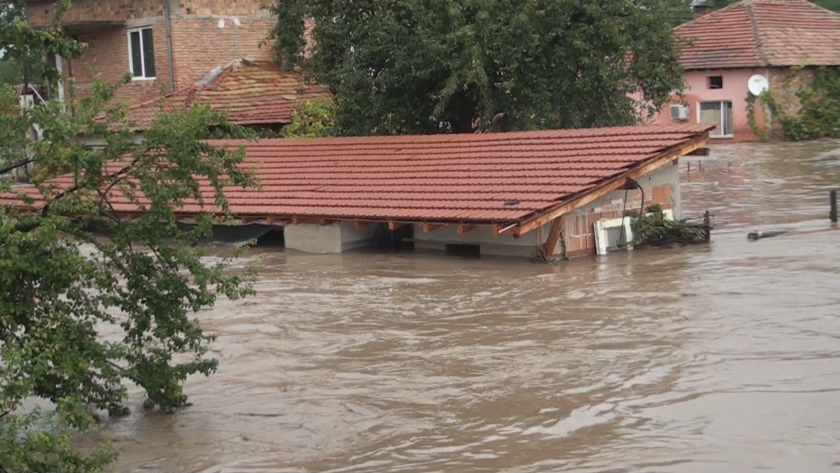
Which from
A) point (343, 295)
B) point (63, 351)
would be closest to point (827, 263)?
point (343, 295)

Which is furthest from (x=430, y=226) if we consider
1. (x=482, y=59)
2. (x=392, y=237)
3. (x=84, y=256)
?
(x=84, y=256)

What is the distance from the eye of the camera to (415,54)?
24516 mm

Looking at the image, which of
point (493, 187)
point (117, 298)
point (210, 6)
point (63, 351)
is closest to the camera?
point (63, 351)

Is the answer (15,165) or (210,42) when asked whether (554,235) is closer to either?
(15,165)

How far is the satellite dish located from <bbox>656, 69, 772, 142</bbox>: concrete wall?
372mm

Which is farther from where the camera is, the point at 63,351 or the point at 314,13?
the point at 314,13

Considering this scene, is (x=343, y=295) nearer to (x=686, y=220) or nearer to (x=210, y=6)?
(x=686, y=220)

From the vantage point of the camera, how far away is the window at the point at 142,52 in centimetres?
3278

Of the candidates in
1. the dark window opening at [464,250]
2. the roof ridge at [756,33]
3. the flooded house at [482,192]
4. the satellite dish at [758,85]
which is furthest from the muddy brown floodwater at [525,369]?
the roof ridge at [756,33]

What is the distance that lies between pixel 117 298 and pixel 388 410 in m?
2.77

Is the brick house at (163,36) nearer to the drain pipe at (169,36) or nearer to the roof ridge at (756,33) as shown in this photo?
the drain pipe at (169,36)

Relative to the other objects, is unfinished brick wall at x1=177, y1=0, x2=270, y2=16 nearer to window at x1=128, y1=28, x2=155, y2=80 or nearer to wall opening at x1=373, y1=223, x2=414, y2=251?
window at x1=128, y1=28, x2=155, y2=80

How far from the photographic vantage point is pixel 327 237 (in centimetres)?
2159

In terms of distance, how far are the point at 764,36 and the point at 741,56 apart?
4.60 ft
